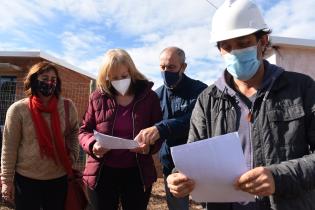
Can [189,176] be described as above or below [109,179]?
above

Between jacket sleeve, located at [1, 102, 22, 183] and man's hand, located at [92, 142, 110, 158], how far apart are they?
1.00 m

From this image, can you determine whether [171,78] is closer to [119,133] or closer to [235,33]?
[119,133]

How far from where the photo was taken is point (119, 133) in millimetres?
3316

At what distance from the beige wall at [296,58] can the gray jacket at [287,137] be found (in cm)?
606

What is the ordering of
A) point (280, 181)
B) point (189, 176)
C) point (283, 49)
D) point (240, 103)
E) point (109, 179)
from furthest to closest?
point (283, 49) → point (109, 179) → point (240, 103) → point (189, 176) → point (280, 181)

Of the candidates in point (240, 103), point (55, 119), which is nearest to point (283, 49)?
point (55, 119)

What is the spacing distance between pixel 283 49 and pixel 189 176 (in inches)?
259

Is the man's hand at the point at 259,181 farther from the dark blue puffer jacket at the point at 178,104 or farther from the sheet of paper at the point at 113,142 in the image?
the dark blue puffer jacket at the point at 178,104

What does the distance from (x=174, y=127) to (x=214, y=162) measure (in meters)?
1.64

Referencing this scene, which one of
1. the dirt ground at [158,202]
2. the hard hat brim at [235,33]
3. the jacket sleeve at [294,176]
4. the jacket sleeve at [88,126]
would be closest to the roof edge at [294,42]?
the dirt ground at [158,202]

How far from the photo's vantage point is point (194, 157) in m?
1.77

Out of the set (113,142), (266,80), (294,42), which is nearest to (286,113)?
(266,80)

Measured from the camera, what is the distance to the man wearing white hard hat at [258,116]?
5.66 feet

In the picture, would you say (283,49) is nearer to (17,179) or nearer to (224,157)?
(17,179)
